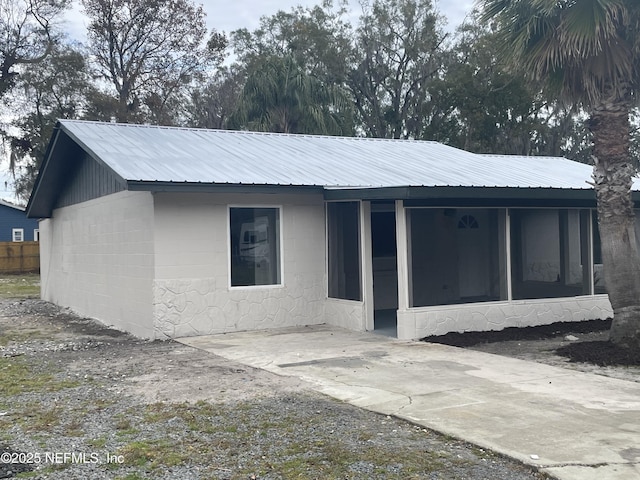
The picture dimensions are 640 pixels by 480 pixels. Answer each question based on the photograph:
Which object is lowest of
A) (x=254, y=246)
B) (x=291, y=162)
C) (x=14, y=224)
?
(x=254, y=246)

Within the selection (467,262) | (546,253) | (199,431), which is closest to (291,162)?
(467,262)

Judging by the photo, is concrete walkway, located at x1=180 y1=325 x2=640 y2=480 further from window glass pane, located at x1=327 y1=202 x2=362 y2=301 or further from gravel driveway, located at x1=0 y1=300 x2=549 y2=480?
window glass pane, located at x1=327 y1=202 x2=362 y2=301

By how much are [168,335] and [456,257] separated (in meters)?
5.14

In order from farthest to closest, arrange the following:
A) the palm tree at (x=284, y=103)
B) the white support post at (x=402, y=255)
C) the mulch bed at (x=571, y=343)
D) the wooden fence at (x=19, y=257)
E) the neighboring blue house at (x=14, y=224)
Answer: the neighboring blue house at (x=14, y=224)
the wooden fence at (x=19, y=257)
the palm tree at (x=284, y=103)
the white support post at (x=402, y=255)
the mulch bed at (x=571, y=343)

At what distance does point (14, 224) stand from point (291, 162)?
35843 mm

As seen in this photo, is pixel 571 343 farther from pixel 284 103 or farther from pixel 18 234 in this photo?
pixel 18 234

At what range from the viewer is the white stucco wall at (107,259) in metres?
12.4

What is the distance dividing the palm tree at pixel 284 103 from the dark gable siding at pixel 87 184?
1360 cm

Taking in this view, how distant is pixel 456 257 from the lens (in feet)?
41.2

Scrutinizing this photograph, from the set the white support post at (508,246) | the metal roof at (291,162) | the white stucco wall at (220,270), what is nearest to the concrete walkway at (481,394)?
the white stucco wall at (220,270)

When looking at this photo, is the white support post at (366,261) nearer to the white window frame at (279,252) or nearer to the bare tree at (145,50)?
the white window frame at (279,252)

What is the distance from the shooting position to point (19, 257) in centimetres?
3347

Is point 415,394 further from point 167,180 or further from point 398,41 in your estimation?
point 398,41

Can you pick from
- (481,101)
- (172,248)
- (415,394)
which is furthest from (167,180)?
(481,101)
